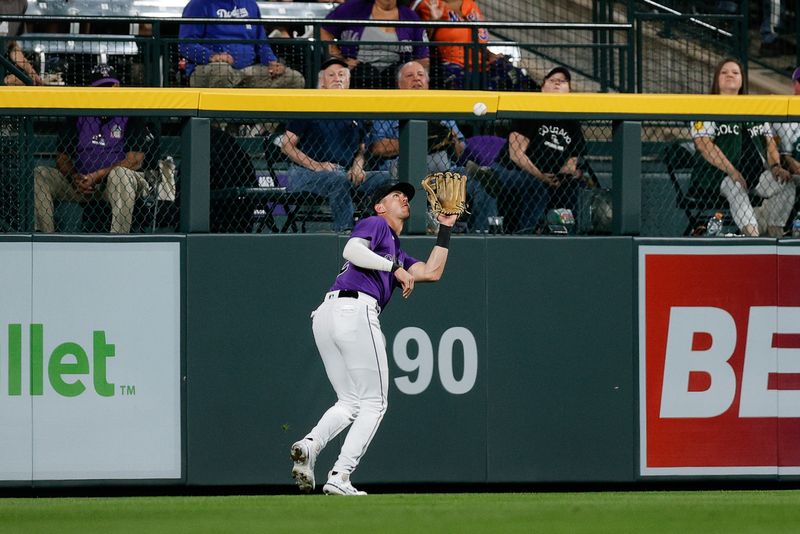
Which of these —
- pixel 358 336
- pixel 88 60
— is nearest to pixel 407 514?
pixel 358 336

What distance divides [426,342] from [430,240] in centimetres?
65

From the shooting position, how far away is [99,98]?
25.2 ft

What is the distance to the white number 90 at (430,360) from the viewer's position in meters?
7.82

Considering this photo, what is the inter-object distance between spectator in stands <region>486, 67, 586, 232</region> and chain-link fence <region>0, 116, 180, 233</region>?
2.15 metres

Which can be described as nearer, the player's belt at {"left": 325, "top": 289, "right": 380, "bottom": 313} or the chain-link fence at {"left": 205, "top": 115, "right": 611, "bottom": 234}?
the player's belt at {"left": 325, "top": 289, "right": 380, "bottom": 313}

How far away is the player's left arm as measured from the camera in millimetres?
7094

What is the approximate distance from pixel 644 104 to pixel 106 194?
11.5 ft

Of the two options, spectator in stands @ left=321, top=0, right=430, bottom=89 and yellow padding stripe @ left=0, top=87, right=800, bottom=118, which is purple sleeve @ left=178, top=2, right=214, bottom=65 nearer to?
spectator in stands @ left=321, top=0, right=430, bottom=89

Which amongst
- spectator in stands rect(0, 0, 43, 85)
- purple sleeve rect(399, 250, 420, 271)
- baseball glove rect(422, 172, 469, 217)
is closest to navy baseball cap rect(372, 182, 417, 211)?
baseball glove rect(422, 172, 469, 217)

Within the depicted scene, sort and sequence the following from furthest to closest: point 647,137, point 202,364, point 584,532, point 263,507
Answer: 1. point 647,137
2. point 202,364
3. point 263,507
4. point 584,532

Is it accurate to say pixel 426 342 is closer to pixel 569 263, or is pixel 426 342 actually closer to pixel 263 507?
pixel 569 263

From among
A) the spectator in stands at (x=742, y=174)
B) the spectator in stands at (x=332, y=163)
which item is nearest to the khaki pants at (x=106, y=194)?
the spectator in stands at (x=332, y=163)

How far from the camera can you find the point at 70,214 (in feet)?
25.5

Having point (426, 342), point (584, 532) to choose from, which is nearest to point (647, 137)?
point (426, 342)
